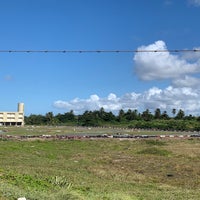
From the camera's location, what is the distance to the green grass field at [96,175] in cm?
1372

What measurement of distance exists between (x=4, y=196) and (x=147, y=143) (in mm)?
38255

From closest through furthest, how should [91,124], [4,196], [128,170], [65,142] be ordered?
1. [4,196]
2. [128,170]
3. [65,142]
4. [91,124]

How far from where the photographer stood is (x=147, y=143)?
4797 centimetres

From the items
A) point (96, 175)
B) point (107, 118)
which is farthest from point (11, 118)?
point (96, 175)

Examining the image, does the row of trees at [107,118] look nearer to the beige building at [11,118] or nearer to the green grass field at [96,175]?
the beige building at [11,118]

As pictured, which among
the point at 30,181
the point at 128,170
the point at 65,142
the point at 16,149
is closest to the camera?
the point at 30,181

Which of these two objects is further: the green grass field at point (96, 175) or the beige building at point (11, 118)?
the beige building at point (11, 118)

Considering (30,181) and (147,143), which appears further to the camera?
(147,143)

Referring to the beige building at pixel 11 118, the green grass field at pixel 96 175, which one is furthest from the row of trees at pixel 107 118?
the green grass field at pixel 96 175

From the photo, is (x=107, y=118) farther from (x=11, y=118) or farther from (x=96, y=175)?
(x=96, y=175)

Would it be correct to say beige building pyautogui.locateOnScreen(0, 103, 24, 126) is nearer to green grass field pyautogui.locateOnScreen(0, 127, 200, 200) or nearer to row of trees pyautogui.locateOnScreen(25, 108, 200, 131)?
row of trees pyautogui.locateOnScreen(25, 108, 200, 131)

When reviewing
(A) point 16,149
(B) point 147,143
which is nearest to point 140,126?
(B) point 147,143

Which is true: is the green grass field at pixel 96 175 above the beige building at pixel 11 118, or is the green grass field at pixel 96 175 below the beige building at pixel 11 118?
below

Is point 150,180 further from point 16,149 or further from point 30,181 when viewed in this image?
point 16,149
